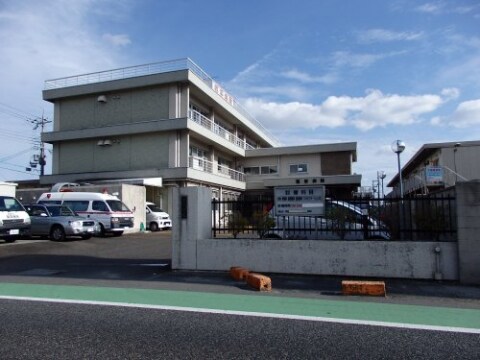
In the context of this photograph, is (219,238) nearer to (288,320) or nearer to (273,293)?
(273,293)

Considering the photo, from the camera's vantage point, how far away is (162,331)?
18.6 feet

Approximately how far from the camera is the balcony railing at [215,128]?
3267 centimetres

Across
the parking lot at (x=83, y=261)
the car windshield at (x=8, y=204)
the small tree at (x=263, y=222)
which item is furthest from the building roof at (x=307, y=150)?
the small tree at (x=263, y=222)

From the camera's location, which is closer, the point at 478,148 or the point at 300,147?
the point at 478,148

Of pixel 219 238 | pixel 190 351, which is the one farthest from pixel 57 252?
pixel 190 351

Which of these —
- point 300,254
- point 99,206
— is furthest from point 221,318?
point 99,206

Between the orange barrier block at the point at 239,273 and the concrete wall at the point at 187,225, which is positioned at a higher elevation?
the concrete wall at the point at 187,225

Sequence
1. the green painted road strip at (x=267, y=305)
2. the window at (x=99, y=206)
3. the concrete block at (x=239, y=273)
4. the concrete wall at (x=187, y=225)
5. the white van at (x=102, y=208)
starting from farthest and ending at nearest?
1. the window at (x=99, y=206)
2. the white van at (x=102, y=208)
3. the concrete wall at (x=187, y=225)
4. the concrete block at (x=239, y=273)
5. the green painted road strip at (x=267, y=305)

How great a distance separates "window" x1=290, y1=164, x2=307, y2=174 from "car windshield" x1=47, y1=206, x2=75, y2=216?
24452mm

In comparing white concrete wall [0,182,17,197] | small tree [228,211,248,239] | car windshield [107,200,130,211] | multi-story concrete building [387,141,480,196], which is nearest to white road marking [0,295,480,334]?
small tree [228,211,248,239]

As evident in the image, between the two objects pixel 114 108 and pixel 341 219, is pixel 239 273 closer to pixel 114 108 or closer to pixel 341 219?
pixel 341 219

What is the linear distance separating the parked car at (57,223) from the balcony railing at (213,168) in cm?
→ 1201

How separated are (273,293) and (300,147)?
3302 centimetres

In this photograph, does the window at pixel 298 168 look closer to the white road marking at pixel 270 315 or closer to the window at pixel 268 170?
the window at pixel 268 170
